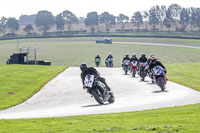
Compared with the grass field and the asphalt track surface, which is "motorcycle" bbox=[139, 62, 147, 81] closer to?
the asphalt track surface

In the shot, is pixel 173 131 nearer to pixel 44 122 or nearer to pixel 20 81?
pixel 44 122

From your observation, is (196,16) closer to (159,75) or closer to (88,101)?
(159,75)

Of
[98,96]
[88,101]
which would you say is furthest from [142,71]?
[98,96]

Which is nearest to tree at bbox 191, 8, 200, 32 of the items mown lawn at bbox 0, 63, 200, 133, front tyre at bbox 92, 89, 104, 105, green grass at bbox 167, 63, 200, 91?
green grass at bbox 167, 63, 200, 91

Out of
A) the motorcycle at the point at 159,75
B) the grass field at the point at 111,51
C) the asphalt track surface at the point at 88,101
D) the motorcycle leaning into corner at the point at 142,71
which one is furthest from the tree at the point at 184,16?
the motorcycle at the point at 159,75

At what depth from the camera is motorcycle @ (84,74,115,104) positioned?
17453mm

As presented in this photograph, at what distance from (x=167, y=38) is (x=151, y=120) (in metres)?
104

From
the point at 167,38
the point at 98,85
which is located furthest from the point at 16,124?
the point at 167,38

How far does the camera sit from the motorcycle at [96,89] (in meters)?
17.5

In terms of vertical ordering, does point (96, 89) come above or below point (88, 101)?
above

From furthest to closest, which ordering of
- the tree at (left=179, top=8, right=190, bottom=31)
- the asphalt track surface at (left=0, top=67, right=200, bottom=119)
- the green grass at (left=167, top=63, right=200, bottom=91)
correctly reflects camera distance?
the tree at (left=179, top=8, right=190, bottom=31)
the green grass at (left=167, top=63, right=200, bottom=91)
the asphalt track surface at (left=0, top=67, right=200, bottom=119)

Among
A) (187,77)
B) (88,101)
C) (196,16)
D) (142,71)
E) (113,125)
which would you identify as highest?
(196,16)

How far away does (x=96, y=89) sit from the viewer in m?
17.7

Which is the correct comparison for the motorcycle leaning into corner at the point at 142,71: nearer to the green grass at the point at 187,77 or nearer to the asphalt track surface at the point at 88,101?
the green grass at the point at 187,77
